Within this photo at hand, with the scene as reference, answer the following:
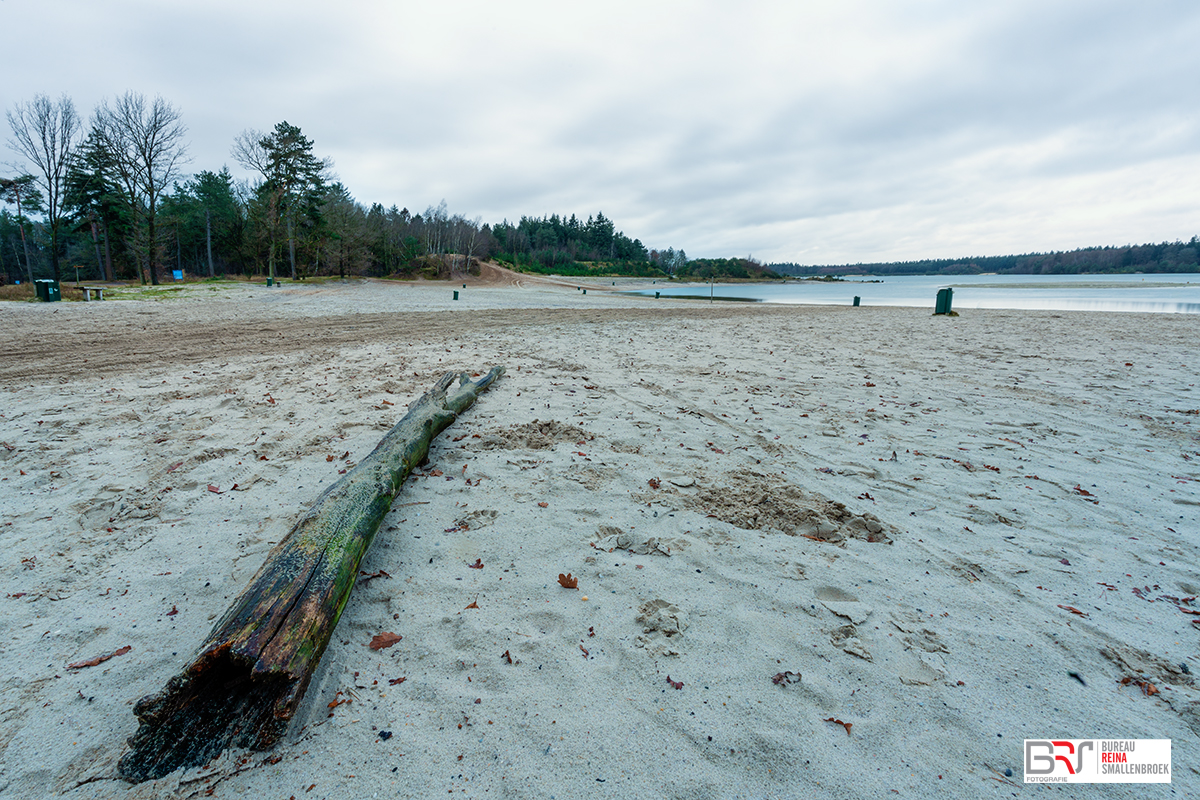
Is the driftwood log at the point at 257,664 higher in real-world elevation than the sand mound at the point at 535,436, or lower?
lower

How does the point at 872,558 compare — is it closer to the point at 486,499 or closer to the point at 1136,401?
the point at 486,499

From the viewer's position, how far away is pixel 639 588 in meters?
2.61

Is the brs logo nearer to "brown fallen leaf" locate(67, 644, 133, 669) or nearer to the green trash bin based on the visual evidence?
"brown fallen leaf" locate(67, 644, 133, 669)

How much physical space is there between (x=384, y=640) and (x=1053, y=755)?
104 inches

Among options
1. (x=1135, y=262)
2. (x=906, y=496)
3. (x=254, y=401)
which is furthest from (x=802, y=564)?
(x=1135, y=262)

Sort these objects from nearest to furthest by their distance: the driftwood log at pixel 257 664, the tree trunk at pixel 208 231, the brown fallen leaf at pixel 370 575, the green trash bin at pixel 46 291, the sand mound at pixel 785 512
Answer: the driftwood log at pixel 257 664 → the brown fallen leaf at pixel 370 575 → the sand mound at pixel 785 512 → the green trash bin at pixel 46 291 → the tree trunk at pixel 208 231

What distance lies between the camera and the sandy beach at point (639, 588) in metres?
1.74

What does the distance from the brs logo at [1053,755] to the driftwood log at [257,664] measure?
2.65 metres

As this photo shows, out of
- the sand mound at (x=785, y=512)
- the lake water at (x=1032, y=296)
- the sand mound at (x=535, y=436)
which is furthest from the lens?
the lake water at (x=1032, y=296)

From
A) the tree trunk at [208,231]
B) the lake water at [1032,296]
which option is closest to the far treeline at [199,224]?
the tree trunk at [208,231]

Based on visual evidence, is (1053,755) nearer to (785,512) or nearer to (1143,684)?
(1143,684)

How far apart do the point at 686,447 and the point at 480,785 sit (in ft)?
10.7

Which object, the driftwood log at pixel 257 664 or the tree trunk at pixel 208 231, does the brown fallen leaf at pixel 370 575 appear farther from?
the tree trunk at pixel 208 231

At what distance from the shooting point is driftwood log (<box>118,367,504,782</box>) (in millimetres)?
1707
